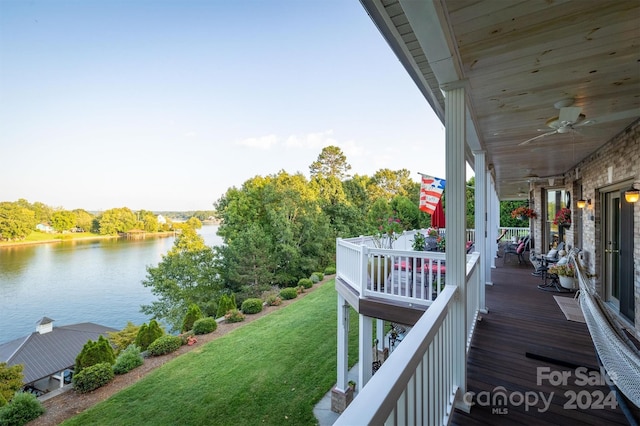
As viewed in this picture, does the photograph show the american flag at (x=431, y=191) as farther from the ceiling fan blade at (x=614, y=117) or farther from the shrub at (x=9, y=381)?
the shrub at (x=9, y=381)

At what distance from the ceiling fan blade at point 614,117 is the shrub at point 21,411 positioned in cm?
1041

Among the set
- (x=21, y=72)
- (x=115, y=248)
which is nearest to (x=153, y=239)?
(x=115, y=248)

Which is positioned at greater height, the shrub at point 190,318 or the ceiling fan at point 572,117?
the ceiling fan at point 572,117

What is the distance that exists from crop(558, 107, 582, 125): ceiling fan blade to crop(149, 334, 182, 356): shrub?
10088mm

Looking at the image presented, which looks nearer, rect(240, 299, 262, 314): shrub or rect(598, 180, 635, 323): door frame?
rect(598, 180, 635, 323): door frame

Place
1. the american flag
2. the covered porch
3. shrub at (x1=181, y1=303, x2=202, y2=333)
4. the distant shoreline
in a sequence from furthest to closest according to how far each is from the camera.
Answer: the distant shoreline
shrub at (x1=181, y1=303, x2=202, y2=333)
the american flag
the covered porch

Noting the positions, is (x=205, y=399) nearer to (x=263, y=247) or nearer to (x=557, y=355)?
(x=557, y=355)

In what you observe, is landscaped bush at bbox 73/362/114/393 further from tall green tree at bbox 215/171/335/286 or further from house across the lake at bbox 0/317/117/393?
tall green tree at bbox 215/171/335/286

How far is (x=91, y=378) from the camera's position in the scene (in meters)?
6.46

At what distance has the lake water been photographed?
48.9 ft

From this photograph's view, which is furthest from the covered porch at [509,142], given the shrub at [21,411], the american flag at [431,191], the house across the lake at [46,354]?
the house across the lake at [46,354]

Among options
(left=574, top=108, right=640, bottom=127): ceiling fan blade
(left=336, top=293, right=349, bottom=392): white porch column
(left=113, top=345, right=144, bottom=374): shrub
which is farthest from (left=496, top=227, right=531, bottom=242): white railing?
(left=113, top=345, right=144, bottom=374): shrub

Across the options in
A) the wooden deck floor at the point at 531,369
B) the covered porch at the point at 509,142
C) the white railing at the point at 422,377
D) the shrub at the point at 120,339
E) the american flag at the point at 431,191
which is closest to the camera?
the white railing at the point at 422,377

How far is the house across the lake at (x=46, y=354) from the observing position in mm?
8641
